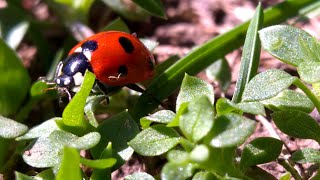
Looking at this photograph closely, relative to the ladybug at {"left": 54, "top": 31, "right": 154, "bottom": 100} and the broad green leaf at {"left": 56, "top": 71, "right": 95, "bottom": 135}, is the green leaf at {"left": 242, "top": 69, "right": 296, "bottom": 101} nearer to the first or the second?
the broad green leaf at {"left": 56, "top": 71, "right": 95, "bottom": 135}

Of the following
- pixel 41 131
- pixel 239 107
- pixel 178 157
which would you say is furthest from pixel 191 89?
pixel 41 131

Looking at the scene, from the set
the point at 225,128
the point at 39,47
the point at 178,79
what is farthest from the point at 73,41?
the point at 225,128

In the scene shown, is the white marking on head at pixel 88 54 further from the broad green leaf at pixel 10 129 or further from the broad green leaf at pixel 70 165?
the broad green leaf at pixel 70 165

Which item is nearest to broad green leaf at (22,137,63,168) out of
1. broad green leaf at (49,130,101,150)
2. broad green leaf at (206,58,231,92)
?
broad green leaf at (49,130,101,150)

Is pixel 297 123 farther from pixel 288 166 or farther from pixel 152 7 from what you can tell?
pixel 152 7

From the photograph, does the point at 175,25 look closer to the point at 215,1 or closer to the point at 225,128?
the point at 215,1
